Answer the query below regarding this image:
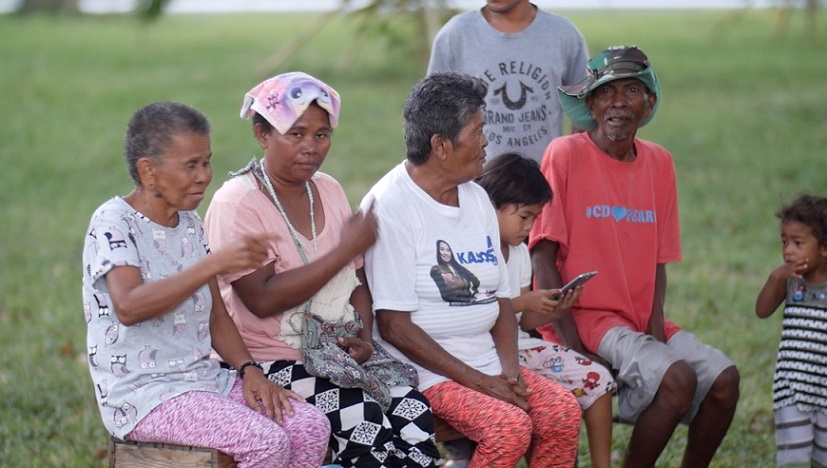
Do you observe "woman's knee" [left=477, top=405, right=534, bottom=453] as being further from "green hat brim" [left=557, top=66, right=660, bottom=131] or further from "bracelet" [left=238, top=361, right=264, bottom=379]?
"green hat brim" [left=557, top=66, right=660, bottom=131]

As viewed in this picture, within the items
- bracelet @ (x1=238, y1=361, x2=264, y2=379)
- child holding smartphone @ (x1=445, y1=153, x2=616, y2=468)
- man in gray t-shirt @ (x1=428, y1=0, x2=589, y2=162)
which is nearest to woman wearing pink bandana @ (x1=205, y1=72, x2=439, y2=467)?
bracelet @ (x1=238, y1=361, x2=264, y2=379)

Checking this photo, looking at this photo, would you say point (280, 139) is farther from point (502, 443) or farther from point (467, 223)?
point (502, 443)

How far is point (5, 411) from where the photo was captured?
18.4 ft

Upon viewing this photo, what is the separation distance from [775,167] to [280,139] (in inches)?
330

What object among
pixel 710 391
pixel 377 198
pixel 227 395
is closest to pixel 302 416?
pixel 227 395

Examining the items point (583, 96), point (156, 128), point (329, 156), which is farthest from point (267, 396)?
point (329, 156)

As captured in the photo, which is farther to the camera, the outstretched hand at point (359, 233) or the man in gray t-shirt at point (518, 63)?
the man in gray t-shirt at point (518, 63)

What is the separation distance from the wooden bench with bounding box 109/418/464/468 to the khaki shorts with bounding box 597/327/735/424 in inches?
63.7

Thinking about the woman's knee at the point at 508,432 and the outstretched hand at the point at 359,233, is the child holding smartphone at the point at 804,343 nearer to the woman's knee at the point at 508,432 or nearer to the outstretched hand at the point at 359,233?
the woman's knee at the point at 508,432

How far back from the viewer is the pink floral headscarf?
377 cm

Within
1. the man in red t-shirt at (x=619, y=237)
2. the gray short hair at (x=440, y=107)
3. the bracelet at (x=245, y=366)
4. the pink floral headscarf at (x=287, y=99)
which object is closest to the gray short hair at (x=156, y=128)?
the pink floral headscarf at (x=287, y=99)

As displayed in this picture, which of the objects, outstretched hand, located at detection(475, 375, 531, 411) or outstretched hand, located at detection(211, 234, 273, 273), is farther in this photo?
outstretched hand, located at detection(475, 375, 531, 411)

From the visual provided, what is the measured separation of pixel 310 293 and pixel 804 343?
6.67 ft

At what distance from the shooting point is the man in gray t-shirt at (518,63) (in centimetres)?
496
